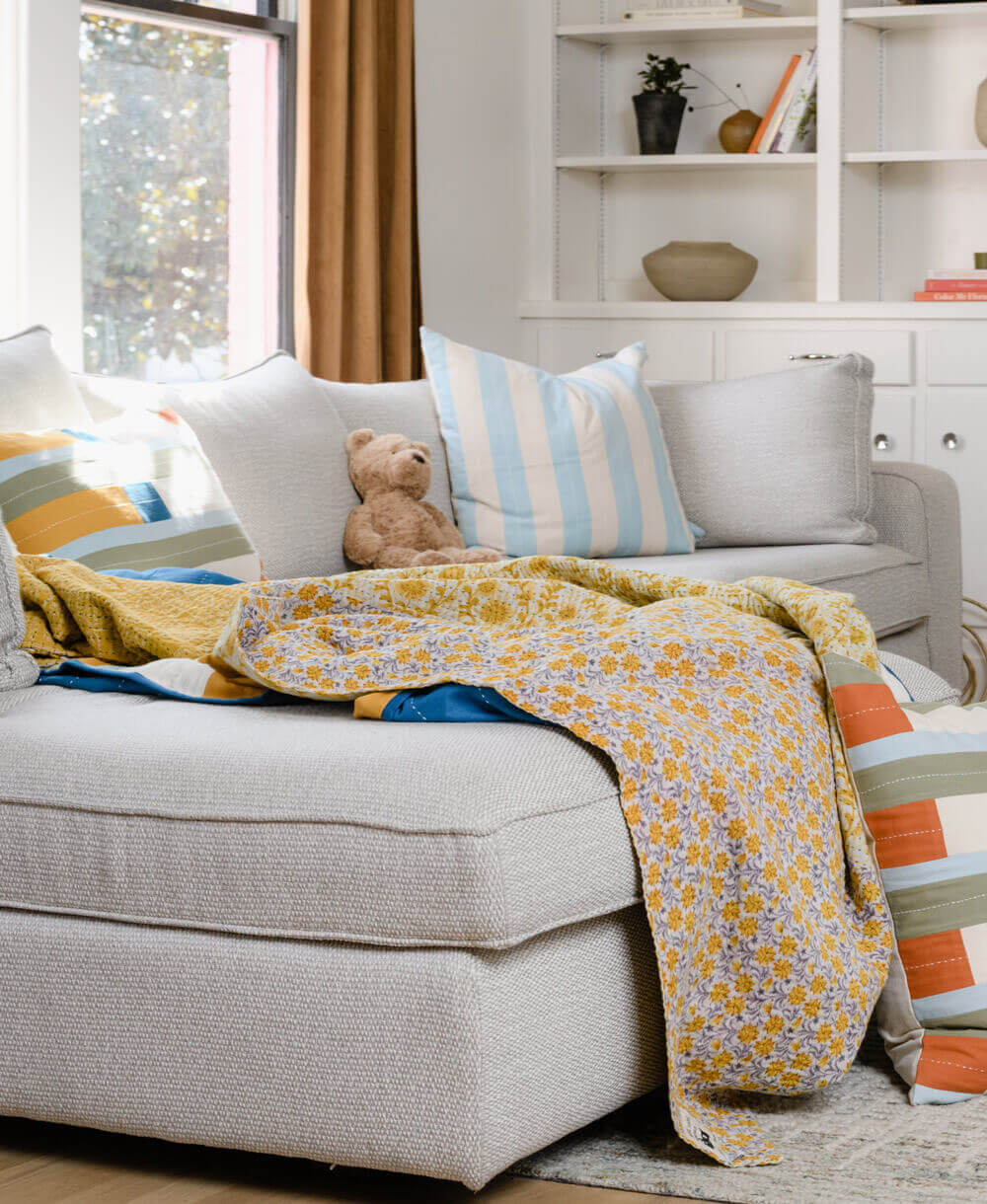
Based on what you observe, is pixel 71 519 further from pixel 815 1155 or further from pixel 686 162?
pixel 686 162

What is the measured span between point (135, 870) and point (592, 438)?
1.93 metres

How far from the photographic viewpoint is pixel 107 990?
1529 mm

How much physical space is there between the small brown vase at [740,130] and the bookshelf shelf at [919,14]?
38cm

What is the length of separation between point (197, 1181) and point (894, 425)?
3382 mm

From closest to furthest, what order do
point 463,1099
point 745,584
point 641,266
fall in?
1. point 463,1099
2. point 745,584
3. point 641,266

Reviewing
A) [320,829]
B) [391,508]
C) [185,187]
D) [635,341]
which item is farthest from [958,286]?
[320,829]

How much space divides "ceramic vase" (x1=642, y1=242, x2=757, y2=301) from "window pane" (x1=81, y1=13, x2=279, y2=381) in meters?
1.17

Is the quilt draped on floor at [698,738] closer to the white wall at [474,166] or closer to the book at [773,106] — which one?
the white wall at [474,166]

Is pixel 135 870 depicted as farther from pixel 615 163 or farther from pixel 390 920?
pixel 615 163

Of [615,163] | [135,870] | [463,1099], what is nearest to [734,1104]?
[463,1099]

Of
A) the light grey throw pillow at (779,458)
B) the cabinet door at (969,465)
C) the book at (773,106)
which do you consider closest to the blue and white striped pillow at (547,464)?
the light grey throw pillow at (779,458)

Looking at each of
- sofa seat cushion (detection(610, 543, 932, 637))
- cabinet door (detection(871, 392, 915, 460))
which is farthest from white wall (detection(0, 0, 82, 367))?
cabinet door (detection(871, 392, 915, 460))

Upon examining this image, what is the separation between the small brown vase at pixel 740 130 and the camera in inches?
189

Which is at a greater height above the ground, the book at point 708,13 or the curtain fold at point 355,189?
the book at point 708,13
